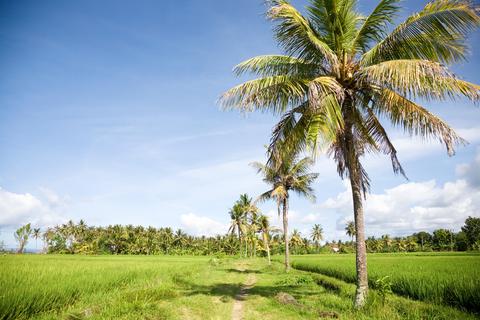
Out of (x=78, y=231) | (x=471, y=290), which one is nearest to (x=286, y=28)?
(x=471, y=290)

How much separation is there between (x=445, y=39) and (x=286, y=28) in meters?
4.36

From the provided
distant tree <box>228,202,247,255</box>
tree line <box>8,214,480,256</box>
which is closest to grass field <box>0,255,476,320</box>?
distant tree <box>228,202,247,255</box>

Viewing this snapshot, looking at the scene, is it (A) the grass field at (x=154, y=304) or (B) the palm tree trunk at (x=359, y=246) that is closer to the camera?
(A) the grass field at (x=154, y=304)

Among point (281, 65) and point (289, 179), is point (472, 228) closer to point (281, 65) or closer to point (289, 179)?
point (289, 179)

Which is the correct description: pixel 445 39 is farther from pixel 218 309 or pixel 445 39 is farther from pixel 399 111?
pixel 218 309

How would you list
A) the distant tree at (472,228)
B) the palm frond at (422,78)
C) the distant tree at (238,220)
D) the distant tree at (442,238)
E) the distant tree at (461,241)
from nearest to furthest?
the palm frond at (422,78) < the distant tree at (238,220) < the distant tree at (461,241) < the distant tree at (472,228) < the distant tree at (442,238)

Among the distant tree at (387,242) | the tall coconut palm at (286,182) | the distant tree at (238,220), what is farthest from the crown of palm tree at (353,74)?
the distant tree at (387,242)

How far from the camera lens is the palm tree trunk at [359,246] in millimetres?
8766

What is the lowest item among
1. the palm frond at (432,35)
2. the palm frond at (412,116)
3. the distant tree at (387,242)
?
the distant tree at (387,242)

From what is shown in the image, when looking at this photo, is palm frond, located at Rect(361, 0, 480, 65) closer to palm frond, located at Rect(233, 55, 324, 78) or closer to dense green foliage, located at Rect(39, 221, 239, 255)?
palm frond, located at Rect(233, 55, 324, 78)

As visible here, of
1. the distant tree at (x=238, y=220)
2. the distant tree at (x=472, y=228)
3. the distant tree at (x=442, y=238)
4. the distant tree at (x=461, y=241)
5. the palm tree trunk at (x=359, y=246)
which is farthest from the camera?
the distant tree at (x=442, y=238)

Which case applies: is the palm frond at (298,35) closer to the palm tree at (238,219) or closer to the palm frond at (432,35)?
the palm frond at (432,35)

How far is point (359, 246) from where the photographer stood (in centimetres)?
914

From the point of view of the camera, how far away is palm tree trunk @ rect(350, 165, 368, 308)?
345 inches
